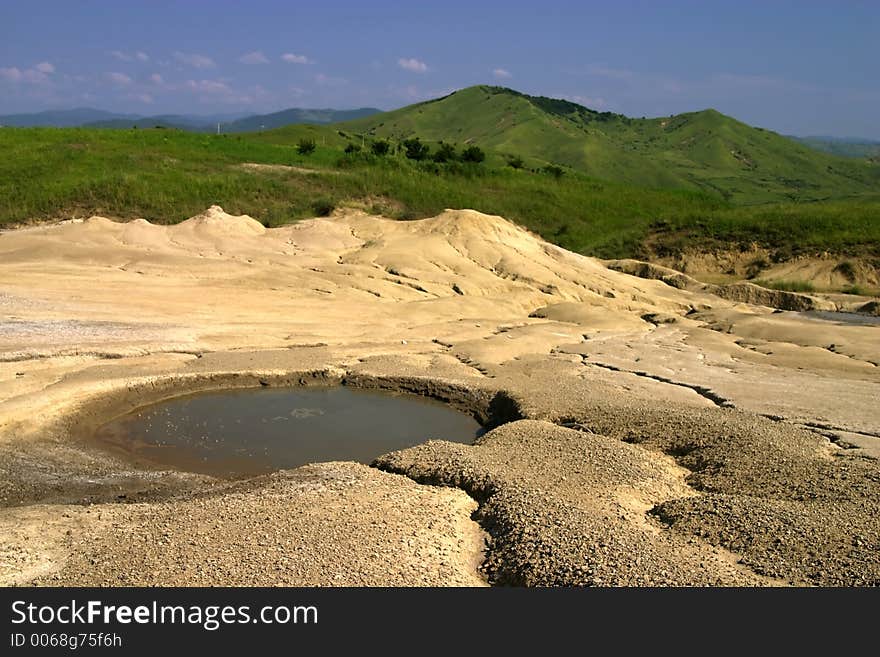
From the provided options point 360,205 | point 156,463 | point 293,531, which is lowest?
point 156,463

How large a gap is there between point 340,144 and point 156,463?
39.5 meters

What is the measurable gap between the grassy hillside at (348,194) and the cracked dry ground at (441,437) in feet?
16.5

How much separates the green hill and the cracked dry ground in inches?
1850

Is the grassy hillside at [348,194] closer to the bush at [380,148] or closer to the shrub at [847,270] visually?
the shrub at [847,270]

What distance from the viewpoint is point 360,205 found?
25906 millimetres

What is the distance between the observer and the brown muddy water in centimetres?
891

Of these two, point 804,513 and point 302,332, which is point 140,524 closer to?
point 804,513

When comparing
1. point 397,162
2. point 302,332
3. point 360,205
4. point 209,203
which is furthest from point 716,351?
point 397,162

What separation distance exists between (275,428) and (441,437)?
203cm

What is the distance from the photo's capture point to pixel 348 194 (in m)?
27.4

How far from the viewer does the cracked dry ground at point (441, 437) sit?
568cm

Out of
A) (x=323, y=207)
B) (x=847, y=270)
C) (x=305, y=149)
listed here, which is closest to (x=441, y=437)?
(x=323, y=207)

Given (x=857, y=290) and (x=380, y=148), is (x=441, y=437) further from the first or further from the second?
(x=380, y=148)

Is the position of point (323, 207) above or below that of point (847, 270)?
above
